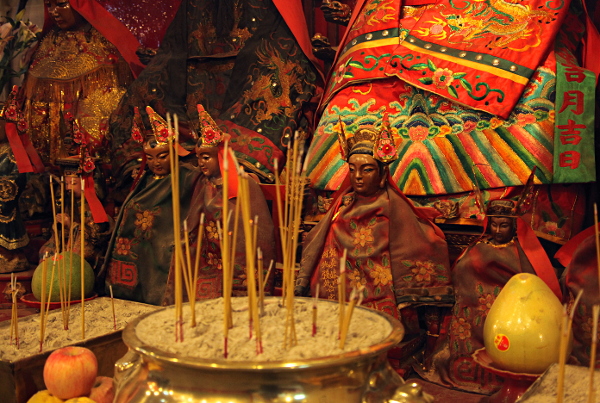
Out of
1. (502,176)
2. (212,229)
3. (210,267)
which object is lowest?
(210,267)

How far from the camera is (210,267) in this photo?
8.93 ft

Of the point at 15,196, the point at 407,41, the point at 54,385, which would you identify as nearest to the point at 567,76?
the point at 407,41

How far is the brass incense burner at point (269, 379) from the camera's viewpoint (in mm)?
1077

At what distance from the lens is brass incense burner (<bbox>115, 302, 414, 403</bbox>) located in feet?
3.53

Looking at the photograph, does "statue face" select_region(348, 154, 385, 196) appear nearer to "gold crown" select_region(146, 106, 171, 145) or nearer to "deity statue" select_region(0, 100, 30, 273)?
"gold crown" select_region(146, 106, 171, 145)

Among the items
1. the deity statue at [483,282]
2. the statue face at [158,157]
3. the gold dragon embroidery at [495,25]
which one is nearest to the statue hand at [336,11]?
the gold dragon embroidery at [495,25]

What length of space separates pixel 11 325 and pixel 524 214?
1780mm

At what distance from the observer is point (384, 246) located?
223 cm

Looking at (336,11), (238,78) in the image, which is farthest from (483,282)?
(238,78)

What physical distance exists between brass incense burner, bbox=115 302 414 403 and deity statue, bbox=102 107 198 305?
1.75m

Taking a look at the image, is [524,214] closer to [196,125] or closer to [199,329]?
[199,329]

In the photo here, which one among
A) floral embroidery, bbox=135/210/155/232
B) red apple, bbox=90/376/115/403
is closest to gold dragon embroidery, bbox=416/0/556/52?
floral embroidery, bbox=135/210/155/232

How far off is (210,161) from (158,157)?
0.31 m

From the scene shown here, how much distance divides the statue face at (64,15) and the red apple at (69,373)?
3.02m
